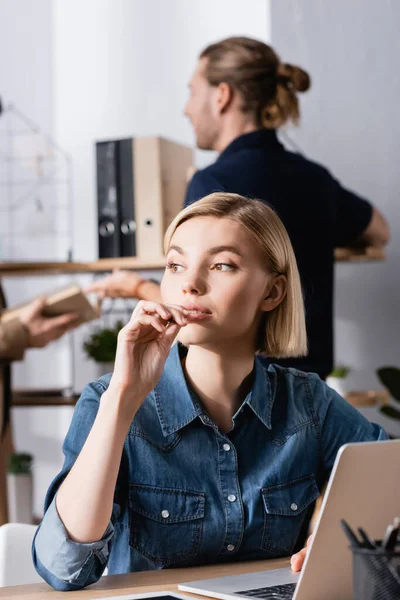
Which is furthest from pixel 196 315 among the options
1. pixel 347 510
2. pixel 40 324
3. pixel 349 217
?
pixel 40 324

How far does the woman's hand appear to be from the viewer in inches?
41.5

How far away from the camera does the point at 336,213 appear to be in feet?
7.38

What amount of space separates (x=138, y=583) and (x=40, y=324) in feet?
5.55

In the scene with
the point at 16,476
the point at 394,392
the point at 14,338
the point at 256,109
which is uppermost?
the point at 256,109

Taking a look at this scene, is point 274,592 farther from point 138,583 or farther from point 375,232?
point 375,232

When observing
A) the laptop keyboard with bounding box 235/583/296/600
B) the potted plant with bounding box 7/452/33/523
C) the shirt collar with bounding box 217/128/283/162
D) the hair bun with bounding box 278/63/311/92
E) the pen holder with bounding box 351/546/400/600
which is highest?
the hair bun with bounding box 278/63/311/92

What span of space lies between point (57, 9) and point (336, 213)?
2059 mm

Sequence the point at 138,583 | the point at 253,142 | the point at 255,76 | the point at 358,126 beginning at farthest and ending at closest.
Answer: the point at 358,126, the point at 255,76, the point at 253,142, the point at 138,583

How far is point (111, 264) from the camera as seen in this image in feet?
9.61

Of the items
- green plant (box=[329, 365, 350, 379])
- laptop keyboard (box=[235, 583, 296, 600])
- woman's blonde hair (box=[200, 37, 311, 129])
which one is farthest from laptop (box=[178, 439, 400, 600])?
A: green plant (box=[329, 365, 350, 379])

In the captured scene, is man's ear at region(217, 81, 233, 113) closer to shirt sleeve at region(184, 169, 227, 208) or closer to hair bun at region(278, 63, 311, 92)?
hair bun at region(278, 63, 311, 92)

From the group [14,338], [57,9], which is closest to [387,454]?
[14,338]

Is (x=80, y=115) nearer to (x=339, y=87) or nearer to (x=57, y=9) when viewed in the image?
(x=57, y=9)

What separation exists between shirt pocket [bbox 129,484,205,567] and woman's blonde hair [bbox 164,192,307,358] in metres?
0.27
